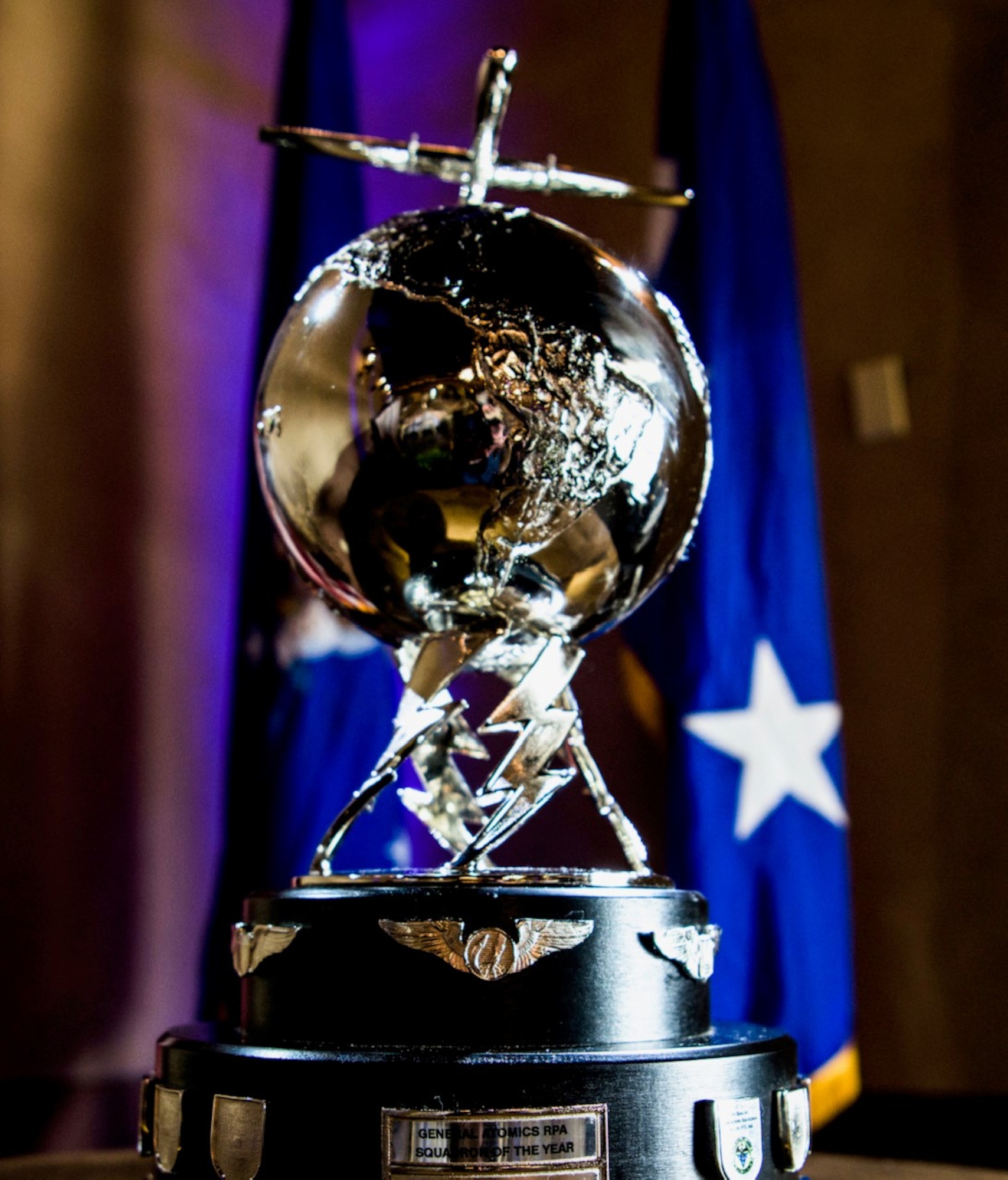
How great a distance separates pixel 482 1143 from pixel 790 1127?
257 millimetres

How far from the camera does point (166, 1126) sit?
3.06 feet

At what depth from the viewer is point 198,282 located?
2254mm

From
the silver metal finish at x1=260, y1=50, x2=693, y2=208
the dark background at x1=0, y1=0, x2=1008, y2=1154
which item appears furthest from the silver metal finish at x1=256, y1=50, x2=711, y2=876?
the dark background at x1=0, y1=0, x2=1008, y2=1154

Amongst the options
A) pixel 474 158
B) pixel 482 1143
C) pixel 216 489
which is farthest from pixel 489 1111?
pixel 216 489

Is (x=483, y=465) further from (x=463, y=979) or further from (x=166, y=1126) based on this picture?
(x=166, y=1126)

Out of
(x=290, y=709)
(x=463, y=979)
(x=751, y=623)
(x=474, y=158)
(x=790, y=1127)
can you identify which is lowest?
(x=790, y=1127)

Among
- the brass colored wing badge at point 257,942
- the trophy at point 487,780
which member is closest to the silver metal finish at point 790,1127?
the trophy at point 487,780

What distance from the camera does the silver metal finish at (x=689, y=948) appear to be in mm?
947

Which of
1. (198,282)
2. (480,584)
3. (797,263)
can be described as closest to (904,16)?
(797,263)

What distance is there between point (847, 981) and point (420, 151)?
1259 mm

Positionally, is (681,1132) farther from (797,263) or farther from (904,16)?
(904,16)

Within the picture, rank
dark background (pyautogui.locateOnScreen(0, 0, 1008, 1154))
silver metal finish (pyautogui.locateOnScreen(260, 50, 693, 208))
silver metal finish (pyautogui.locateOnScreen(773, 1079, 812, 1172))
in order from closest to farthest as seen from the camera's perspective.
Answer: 1. silver metal finish (pyautogui.locateOnScreen(773, 1079, 812, 1172))
2. silver metal finish (pyautogui.locateOnScreen(260, 50, 693, 208))
3. dark background (pyautogui.locateOnScreen(0, 0, 1008, 1154))

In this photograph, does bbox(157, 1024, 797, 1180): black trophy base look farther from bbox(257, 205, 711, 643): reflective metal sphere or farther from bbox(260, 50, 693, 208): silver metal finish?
bbox(260, 50, 693, 208): silver metal finish

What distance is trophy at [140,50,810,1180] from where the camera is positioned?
83 cm
